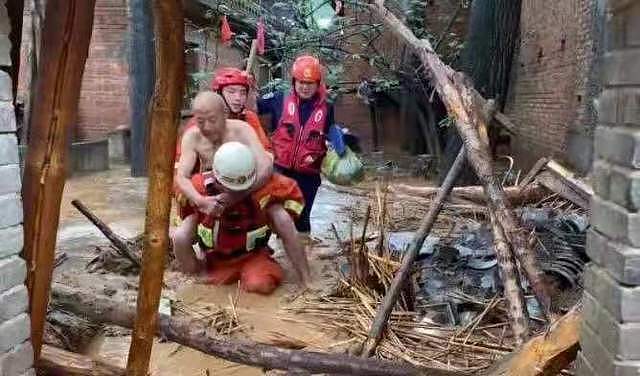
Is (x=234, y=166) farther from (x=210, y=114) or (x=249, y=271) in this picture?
(x=249, y=271)

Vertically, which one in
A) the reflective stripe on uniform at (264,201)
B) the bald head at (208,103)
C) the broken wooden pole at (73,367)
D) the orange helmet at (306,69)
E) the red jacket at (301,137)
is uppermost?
the orange helmet at (306,69)

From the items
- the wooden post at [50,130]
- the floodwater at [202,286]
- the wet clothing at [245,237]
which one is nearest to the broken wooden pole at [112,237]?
the floodwater at [202,286]

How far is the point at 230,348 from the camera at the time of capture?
2.79m

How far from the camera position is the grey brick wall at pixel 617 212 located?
1.77 metres

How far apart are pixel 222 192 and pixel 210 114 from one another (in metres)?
0.52

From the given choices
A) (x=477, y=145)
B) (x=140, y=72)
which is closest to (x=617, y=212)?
(x=477, y=145)

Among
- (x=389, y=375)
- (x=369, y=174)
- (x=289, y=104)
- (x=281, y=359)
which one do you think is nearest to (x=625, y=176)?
(x=389, y=375)

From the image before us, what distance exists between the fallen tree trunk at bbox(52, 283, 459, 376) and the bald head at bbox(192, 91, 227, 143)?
4.88ft

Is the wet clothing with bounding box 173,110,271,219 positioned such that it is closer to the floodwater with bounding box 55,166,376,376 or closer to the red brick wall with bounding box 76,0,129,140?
the floodwater with bounding box 55,166,376,376

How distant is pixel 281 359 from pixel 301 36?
8.31 metres

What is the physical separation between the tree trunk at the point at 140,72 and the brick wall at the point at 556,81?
6.07 meters

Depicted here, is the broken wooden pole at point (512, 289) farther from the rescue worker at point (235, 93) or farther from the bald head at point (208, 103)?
the rescue worker at point (235, 93)

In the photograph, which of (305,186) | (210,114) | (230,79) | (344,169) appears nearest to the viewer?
(210,114)

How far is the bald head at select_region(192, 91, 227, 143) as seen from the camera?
4.35 meters
